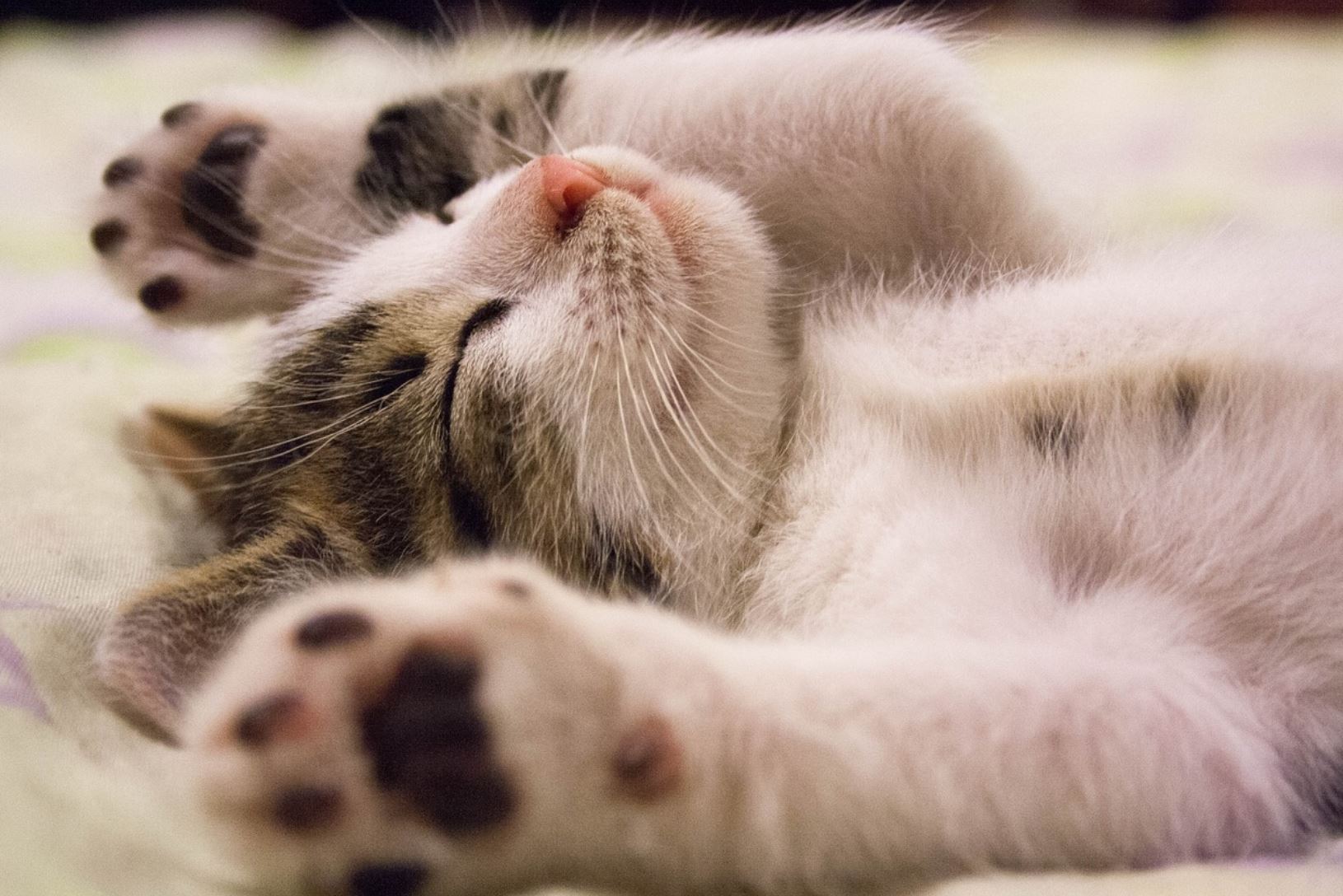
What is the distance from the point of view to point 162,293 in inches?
37.3

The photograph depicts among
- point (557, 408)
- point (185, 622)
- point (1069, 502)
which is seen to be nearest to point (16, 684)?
point (185, 622)

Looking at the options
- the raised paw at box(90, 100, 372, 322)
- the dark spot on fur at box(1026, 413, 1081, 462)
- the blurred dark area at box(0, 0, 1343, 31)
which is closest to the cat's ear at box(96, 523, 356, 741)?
the raised paw at box(90, 100, 372, 322)

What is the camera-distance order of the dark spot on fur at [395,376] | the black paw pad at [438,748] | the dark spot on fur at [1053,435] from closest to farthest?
the black paw pad at [438,748]
the dark spot on fur at [1053,435]
the dark spot on fur at [395,376]

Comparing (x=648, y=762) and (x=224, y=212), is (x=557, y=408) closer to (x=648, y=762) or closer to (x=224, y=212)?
(x=648, y=762)

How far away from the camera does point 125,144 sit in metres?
0.96

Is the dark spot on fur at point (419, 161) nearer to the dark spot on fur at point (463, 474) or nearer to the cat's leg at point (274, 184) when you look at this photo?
the cat's leg at point (274, 184)

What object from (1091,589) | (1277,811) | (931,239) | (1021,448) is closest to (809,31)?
(931,239)

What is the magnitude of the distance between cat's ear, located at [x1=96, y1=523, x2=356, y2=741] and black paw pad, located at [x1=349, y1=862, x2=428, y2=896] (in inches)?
8.6

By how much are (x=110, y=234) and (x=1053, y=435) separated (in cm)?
79

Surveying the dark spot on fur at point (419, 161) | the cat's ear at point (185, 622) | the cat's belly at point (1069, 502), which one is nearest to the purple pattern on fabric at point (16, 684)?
the cat's ear at point (185, 622)

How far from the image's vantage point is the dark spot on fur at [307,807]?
42cm

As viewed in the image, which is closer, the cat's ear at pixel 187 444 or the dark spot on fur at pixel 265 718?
the dark spot on fur at pixel 265 718

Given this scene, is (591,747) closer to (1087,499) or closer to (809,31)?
(1087,499)

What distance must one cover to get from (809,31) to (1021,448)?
1.54 feet
